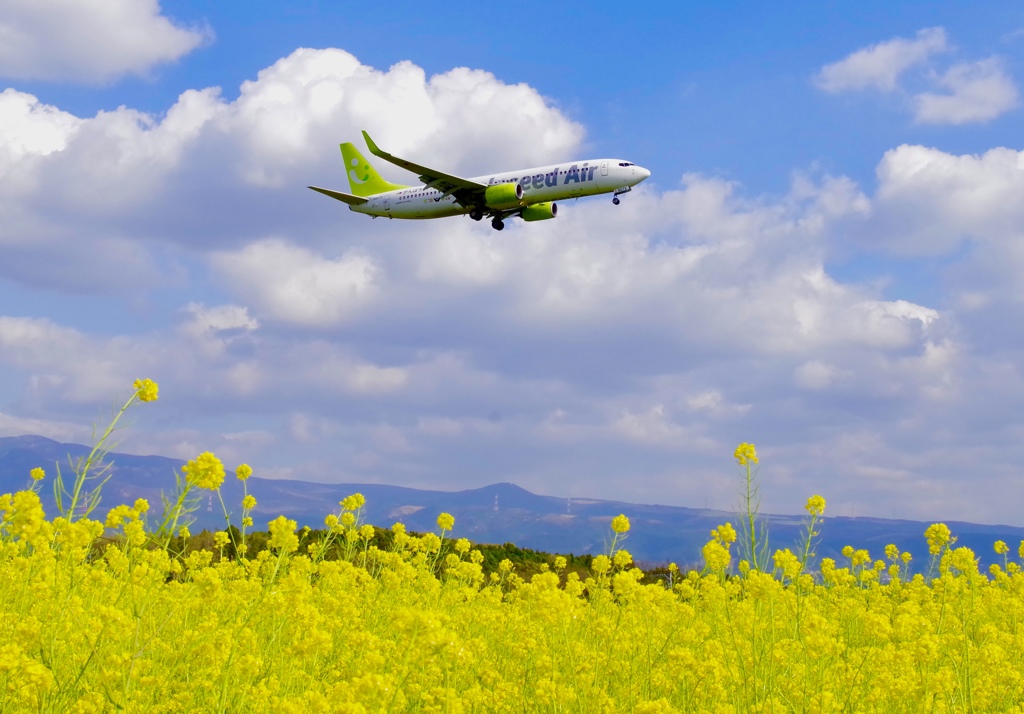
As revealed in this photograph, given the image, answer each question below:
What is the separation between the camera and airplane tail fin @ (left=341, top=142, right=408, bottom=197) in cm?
4469

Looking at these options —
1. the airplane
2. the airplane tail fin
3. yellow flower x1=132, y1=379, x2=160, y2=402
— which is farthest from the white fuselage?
yellow flower x1=132, y1=379, x2=160, y2=402

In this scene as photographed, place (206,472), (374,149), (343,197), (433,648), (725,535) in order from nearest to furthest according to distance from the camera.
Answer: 1. (433,648)
2. (206,472)
3. (725,535)
4. (374,149)
5. (343,197)

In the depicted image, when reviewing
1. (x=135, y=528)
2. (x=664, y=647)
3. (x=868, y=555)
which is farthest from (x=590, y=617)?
(x=868, y=555)

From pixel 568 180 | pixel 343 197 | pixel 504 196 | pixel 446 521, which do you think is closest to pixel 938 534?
pixel 446 521

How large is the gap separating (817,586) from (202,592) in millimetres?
6840

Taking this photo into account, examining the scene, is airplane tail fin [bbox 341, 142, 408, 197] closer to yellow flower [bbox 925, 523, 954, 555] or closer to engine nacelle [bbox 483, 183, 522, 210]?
engine nacelle [bbox 483, 183, 522, 210]

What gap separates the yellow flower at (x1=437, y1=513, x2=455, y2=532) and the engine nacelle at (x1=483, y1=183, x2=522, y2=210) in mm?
22946

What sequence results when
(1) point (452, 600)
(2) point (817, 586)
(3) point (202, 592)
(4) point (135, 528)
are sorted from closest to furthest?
(3) point (202, 592)
(4) point (135, 528)
(1) point (452, 600)
(2) point (817, 586)

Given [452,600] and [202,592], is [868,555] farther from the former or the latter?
[202,592]

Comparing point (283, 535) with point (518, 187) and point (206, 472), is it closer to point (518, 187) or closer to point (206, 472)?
point (206, 472)

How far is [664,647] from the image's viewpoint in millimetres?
4711

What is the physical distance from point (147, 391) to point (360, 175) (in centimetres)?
4327

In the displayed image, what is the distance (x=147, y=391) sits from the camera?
169 inches

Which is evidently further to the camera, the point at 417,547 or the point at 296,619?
the point at 417,547
